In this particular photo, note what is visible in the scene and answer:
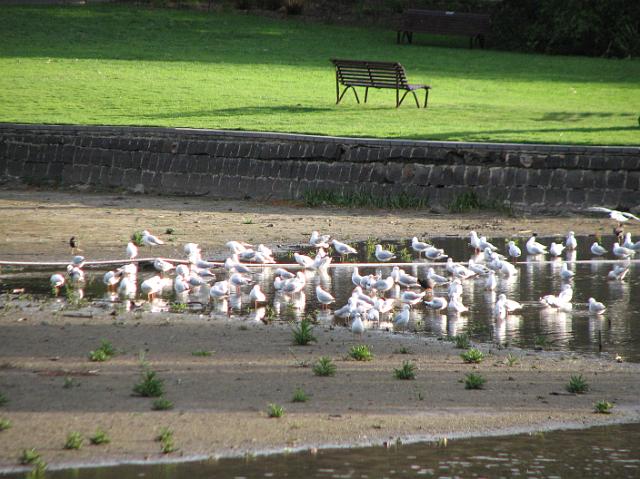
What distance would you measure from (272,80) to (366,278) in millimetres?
20362

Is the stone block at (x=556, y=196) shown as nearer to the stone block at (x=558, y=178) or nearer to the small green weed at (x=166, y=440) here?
the stone block at (x=558, y=178)

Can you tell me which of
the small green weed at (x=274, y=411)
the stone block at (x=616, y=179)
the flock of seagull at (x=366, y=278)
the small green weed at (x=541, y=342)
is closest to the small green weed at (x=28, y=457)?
the small green weed at (x=274, y=411)

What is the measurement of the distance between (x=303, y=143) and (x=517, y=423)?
12920 mm

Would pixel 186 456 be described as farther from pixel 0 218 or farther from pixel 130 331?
pixel 0 218

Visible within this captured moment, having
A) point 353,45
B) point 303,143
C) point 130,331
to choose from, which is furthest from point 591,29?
point 130,331

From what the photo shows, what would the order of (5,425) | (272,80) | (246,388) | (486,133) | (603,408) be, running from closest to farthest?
1. (5,425)
2. (603,408)
3. (246,388)
4. (486,133)
5. (272,80)

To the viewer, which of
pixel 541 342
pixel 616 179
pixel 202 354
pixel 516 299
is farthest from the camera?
pixel 616 179

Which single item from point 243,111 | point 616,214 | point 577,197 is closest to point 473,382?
point 616,214

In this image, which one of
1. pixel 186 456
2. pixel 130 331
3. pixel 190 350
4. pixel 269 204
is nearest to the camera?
pixel 186 456

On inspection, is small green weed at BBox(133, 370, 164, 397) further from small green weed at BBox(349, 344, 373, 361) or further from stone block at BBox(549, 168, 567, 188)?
stone block at BBox(549, 168, 567, 188)

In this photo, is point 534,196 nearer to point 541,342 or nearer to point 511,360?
point 541,342

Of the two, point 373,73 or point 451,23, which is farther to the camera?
point 451,23

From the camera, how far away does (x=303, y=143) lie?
66.6 ft

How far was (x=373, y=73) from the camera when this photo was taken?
2686 centimetres
